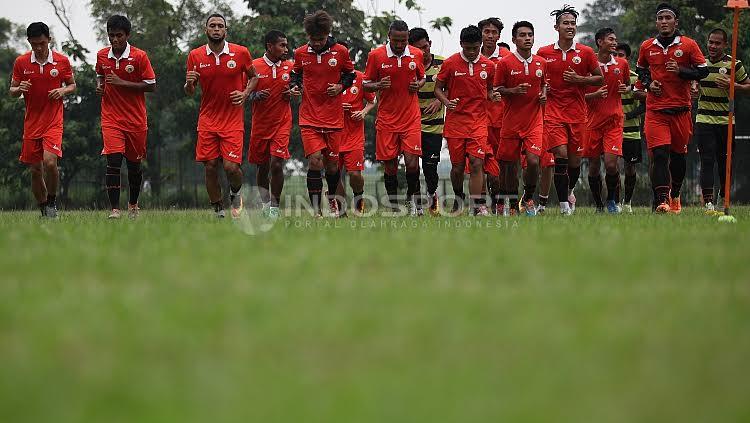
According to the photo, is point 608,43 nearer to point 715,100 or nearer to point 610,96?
point 610,96

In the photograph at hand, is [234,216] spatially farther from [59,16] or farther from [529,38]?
[59,16]

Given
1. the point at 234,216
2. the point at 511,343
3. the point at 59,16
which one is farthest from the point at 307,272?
the point at 59,16

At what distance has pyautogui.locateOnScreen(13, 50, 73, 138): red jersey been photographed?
49.5 feet

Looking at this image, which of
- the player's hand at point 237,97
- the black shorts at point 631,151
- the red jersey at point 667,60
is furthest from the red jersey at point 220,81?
the black shorts at point 631,151

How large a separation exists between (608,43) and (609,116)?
1179 mm

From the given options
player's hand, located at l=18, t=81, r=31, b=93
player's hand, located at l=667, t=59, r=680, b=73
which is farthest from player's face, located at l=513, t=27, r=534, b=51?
player's hand, located at l=18, t=81, r=31, b=93

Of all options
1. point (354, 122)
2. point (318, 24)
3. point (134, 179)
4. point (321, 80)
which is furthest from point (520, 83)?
point (134, 179)

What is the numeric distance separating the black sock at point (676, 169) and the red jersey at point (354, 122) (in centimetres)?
490

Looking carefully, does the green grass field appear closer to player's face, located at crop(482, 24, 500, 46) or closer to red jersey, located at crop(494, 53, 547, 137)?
red jersey, located at crop(494, 53, 547, 137)

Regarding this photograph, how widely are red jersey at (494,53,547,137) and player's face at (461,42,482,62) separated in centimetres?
38

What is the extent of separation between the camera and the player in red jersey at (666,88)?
15.5 metres

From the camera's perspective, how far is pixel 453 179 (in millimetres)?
16438

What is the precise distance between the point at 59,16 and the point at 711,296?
3389cm

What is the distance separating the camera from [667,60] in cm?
1566
